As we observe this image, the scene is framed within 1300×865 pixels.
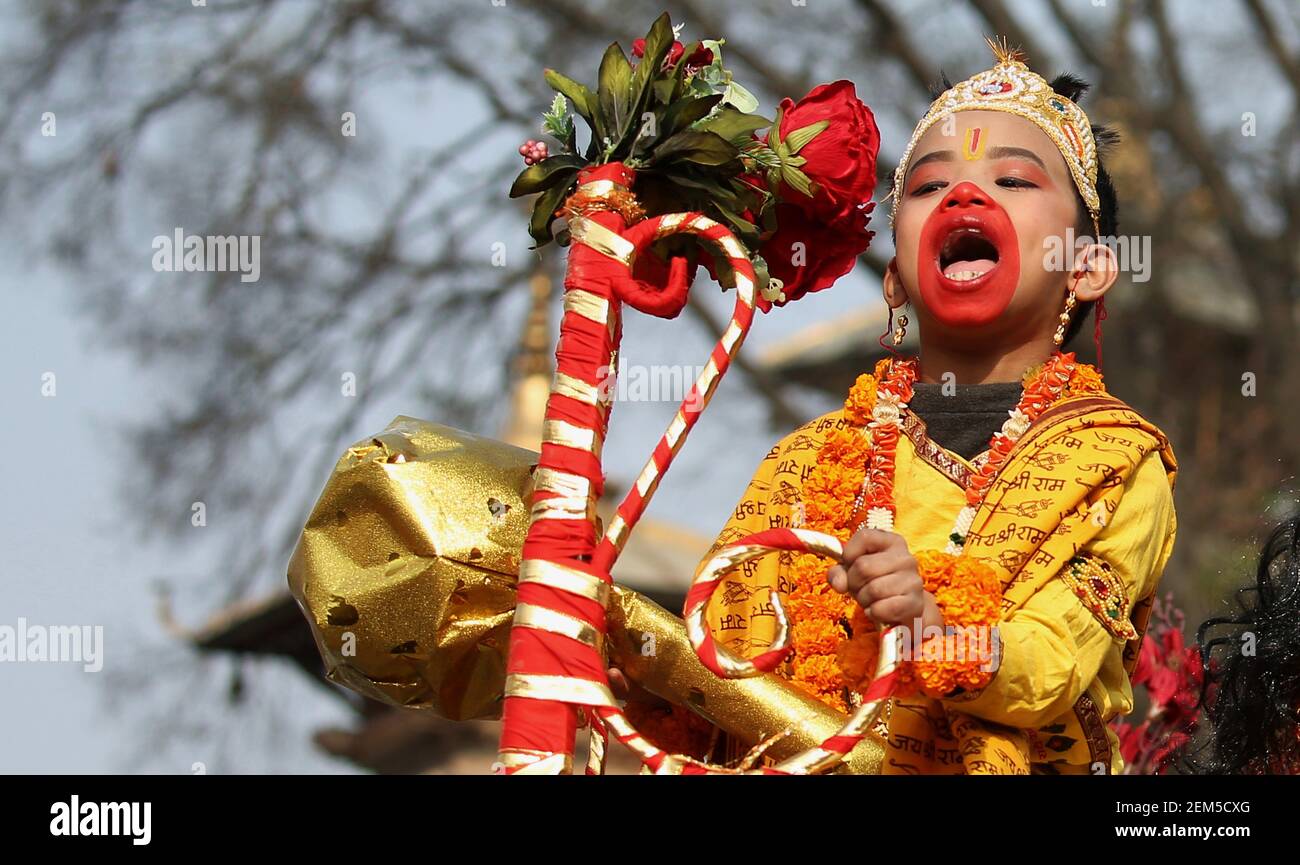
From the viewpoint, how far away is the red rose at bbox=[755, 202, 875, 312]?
10.4 ft

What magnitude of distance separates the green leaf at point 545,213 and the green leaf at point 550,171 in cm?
1

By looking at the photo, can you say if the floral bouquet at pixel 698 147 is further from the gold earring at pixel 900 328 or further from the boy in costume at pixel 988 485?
the gold earring at pixel 900 328

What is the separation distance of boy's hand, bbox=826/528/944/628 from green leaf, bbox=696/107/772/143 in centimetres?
65

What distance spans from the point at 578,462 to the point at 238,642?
9034 mm

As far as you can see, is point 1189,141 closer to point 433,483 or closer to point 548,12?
point 548,12

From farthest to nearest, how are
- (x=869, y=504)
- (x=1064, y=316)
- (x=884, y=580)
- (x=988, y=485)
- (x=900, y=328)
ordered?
(x=900, y=328) → (x=1064, y=316) → (x=869, y=504) → (x=988, y=485) → (x=884, y=580)

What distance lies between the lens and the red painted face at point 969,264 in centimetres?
321

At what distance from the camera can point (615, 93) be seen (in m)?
2.93

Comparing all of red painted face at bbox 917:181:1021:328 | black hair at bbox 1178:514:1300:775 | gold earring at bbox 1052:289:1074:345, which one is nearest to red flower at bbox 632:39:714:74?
red painted face at bbox 917:181:1021:328

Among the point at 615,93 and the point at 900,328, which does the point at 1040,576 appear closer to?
the point at 900,328

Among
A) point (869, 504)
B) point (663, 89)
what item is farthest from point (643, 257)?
point (869, 504)

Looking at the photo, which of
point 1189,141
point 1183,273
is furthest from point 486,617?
point 1183,273

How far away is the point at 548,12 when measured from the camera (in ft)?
37.8

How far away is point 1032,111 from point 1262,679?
1.09 m
